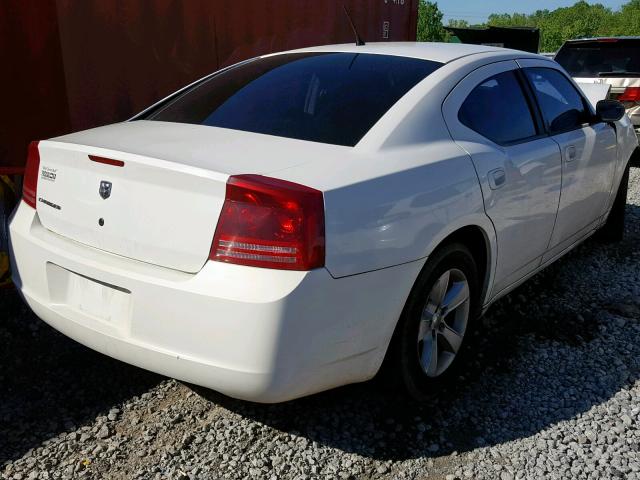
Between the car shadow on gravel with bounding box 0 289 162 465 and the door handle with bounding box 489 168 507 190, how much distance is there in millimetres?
1755

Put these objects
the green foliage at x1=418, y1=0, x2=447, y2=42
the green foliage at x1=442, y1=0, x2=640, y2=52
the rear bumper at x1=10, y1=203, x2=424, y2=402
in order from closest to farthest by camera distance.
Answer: the rear bumper at x1=10, y1=203, x2=424, y2=402 < the green foliage at x1=418, y1=0, x2=447, y2=42 < the green foliage at x1=442, y1=0, x2=640, y2=52

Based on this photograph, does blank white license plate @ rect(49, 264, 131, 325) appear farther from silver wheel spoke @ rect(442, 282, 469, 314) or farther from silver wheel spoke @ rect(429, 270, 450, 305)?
silver wheel spoke @ rect(442, 282, 469, 314)

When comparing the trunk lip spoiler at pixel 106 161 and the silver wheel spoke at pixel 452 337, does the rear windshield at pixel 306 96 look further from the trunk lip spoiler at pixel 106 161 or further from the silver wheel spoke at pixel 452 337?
the silver wheel spoke at pixel 452 337

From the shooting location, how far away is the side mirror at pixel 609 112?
3.94 meters

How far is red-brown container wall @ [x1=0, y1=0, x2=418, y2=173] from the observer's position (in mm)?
4824

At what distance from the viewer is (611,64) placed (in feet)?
25.9

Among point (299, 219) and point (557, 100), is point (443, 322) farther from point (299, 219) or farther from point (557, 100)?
point (557, 100)

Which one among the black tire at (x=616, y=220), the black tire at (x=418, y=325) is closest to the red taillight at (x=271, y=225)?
the black tire at (x=418, y=325)

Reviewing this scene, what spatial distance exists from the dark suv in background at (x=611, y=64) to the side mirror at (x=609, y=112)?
3917 mm

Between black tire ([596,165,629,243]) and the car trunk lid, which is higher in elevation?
the car trunk lid

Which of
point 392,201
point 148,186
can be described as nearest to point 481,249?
point 392,201

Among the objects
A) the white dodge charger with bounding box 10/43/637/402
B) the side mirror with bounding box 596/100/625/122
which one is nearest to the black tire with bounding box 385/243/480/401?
the white dodge charger with bounding box 10/43/637/402

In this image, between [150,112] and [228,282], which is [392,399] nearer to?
[228,282]

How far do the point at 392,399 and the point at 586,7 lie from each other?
102 m
